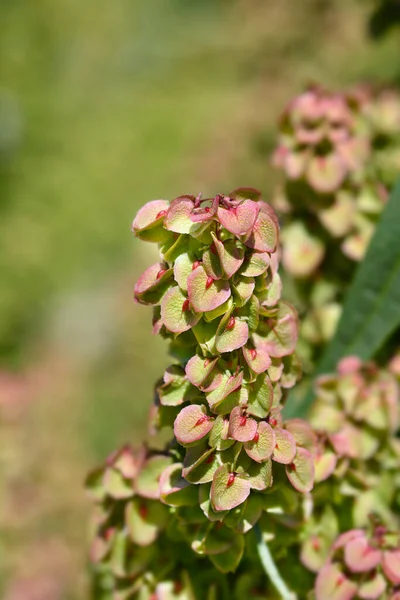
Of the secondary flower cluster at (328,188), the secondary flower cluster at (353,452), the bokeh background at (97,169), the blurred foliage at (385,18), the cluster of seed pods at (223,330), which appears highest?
the bokeh background at (97,169)

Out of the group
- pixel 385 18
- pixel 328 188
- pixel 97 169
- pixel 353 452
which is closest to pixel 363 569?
pixel 353 452

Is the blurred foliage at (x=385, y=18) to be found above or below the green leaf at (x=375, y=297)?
above

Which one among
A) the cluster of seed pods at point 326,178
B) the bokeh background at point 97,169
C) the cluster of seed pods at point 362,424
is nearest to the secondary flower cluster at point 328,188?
the cluster of seed pods at point 326,178

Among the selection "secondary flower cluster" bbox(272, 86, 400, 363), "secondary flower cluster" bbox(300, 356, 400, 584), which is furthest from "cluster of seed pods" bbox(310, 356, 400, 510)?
"secondary flower cluster" bbox(272, 86, 400, 363)

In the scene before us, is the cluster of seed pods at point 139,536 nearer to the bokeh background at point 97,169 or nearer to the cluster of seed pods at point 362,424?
the cluster of seed pods at point 362,424

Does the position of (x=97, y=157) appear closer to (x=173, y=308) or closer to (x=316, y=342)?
(x=316, y=342)

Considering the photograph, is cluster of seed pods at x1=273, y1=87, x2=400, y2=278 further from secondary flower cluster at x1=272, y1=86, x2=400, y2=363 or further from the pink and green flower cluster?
the pink and green flower cluster
